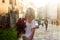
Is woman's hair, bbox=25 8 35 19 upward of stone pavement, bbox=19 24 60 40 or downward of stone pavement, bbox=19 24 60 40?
upward

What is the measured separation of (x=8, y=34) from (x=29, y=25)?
22cm

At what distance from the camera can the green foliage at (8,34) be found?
1715 millimetres

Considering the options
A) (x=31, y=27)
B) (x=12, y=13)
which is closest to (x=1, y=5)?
(x=12, y=13)

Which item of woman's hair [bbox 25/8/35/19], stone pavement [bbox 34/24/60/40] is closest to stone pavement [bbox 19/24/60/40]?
stone pavement [bbox 34/24/60/40]

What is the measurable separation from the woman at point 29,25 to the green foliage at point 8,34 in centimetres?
11

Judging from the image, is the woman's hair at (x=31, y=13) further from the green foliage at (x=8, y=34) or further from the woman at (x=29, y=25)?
the green foliage at (x=8, y=34)

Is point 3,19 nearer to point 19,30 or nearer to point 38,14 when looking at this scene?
point 19,30

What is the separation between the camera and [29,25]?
177 cm

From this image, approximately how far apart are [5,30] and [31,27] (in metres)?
0.26

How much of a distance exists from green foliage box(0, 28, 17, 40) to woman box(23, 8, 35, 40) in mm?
110

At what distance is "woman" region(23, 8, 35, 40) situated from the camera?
1761 millimetres

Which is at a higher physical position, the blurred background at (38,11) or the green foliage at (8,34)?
the blurred background at (38,11)

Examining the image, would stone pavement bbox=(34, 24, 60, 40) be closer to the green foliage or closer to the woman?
the woman

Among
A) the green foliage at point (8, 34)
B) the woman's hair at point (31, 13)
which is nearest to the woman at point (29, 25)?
the woman's hair at point (31, 13)
